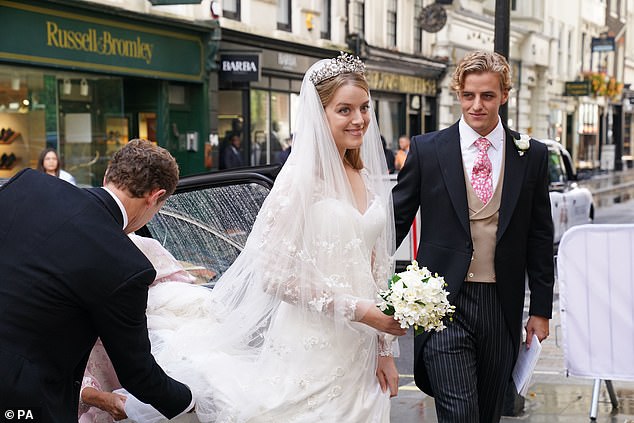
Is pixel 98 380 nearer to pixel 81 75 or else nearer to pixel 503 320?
pixel 503 320

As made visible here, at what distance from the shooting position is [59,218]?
2668 mm

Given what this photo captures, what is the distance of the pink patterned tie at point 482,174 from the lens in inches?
159

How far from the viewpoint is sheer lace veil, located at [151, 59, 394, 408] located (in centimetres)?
343

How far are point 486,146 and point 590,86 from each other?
42.5m

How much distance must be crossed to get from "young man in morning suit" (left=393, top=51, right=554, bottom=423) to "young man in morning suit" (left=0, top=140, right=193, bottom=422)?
1555 millimetres

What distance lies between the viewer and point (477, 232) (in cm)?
402

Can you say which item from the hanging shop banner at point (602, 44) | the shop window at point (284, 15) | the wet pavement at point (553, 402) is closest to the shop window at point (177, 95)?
the shop window at point (284, 15)

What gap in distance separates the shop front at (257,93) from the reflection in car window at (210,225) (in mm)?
15173

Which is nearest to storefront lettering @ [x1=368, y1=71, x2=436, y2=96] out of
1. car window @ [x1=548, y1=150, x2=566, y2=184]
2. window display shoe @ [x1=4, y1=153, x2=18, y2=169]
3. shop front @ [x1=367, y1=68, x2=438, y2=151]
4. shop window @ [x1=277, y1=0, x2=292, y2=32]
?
shop front @ [x1=367, y1=68, x2=438, y2=151]

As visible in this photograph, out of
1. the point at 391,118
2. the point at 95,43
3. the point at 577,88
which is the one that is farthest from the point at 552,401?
the point at 577,88

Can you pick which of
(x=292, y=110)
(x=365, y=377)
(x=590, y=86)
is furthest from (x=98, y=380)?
A: (x=590, y=86)

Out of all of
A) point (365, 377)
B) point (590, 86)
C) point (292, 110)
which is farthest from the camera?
point (590, 86)

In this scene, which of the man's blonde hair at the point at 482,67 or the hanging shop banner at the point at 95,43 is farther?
the hanging shop banner at the point at 95,43

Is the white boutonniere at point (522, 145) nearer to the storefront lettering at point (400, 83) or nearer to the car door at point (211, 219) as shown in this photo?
the car door at point (211, 219)
